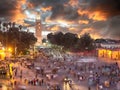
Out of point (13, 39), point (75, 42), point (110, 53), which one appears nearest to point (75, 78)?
point (110, 53)

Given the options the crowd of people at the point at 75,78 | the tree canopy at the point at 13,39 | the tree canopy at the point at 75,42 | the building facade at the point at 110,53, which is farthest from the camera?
the tree canopy at the point at 75,42

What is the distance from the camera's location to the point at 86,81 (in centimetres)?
2392

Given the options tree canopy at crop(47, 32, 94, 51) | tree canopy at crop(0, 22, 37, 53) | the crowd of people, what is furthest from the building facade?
the crowd of people

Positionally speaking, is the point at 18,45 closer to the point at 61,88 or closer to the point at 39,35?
the point at 61,88

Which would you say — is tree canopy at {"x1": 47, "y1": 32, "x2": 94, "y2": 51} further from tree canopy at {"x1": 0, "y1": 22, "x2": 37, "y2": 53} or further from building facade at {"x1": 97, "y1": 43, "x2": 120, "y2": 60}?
tree canopy at {"x1": 0, "y1": 22, "x2": 37, "y2": 53}

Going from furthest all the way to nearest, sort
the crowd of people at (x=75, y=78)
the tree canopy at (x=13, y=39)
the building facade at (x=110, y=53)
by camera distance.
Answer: the tree canopy at (x=13, y=39)
the building facade at (x=110, y=53)
the crowd of people at (x=75, y=78)

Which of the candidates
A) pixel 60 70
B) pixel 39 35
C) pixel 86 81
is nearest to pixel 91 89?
pixel 86 81

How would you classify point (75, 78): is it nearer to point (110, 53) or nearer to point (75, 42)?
point (110, 53)

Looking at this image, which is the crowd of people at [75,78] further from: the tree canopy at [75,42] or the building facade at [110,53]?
the tree canopy at [75,42]

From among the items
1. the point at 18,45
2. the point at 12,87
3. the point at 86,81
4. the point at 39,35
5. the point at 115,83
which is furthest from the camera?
the point at 39,35

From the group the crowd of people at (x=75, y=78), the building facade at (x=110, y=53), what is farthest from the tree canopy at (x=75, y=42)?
the crowd of people at (x=75, y=78)

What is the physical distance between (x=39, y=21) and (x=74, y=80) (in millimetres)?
103932

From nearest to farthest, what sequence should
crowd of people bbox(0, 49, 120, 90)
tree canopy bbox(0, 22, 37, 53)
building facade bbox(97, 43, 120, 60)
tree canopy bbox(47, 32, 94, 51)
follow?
crowd of people bbox(0, 49, 120, 90) < building facade bbox(97, 43, 120, 60) < tree canopy bbox(0, 22, 37, 53) < tree canopy bbox(47, 32, 94, 51)

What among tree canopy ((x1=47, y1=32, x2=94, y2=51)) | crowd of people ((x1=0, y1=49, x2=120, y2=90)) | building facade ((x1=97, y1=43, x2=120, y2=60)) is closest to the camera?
crowd of people ((x1=0, y1=49, x2=120, y2=90))
